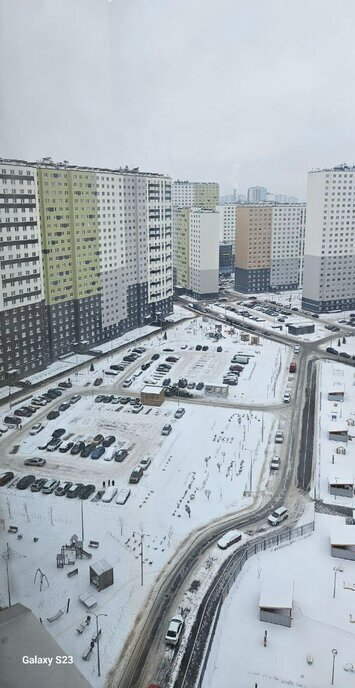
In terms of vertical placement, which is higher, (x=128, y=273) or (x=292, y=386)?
(x=128, y=273)

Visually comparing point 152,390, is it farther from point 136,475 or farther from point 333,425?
point 333,425

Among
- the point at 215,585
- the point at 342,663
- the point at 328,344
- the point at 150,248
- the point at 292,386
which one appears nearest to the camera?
the point at 342,663

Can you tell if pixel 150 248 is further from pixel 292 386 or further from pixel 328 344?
pixel 292 386

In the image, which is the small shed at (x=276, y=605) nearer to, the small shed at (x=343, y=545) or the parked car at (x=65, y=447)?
the small shed at (x=343, y=545)

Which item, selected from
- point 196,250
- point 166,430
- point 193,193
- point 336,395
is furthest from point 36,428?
point 193,193

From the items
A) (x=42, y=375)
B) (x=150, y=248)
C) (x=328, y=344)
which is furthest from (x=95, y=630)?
(x=150, y=248)
